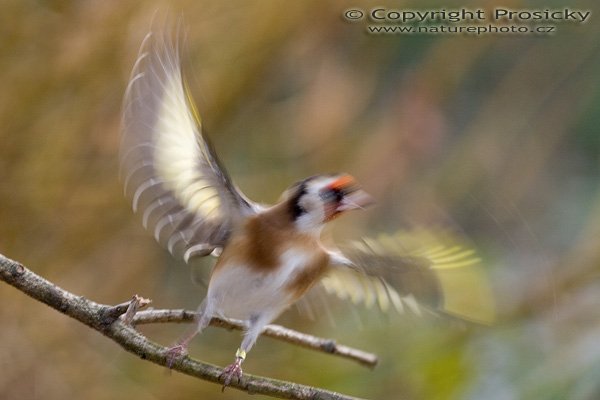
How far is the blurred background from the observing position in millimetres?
2244

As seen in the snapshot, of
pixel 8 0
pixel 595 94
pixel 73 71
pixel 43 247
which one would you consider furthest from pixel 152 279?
pixel 595 94

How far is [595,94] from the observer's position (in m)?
2.76

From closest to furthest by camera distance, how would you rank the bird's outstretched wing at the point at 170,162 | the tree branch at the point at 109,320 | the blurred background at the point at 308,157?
the tree branch at the point at 109,320 → the bird's outstretched wing at the point at 170,162 → the blurred background at the point at 308,157

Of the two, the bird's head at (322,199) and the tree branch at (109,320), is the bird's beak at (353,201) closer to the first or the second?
the bird's head at (322,199)

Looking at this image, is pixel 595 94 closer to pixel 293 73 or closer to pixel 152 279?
pixel 293 73

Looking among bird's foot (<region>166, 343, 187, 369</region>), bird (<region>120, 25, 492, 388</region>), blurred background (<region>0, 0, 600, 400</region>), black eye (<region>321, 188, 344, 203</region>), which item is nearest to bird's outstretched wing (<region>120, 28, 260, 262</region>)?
bird (<region>120, 25, 492, 388</region>)

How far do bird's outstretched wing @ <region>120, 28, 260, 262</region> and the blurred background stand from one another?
72 centimetres

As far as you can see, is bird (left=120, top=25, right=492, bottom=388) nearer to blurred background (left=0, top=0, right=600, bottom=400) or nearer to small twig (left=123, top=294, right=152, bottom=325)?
small twig (left=123, top=294, right=152, bottom=325)

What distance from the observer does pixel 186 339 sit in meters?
1.28

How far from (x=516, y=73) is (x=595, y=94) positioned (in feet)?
0.75

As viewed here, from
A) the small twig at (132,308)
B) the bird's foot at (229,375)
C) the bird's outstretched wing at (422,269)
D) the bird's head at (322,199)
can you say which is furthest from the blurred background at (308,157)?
the small twig at (132,308)

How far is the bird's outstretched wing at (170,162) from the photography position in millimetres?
1286

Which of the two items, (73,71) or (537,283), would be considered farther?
(73,71)

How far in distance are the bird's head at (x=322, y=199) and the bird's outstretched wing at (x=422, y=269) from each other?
70 mm
